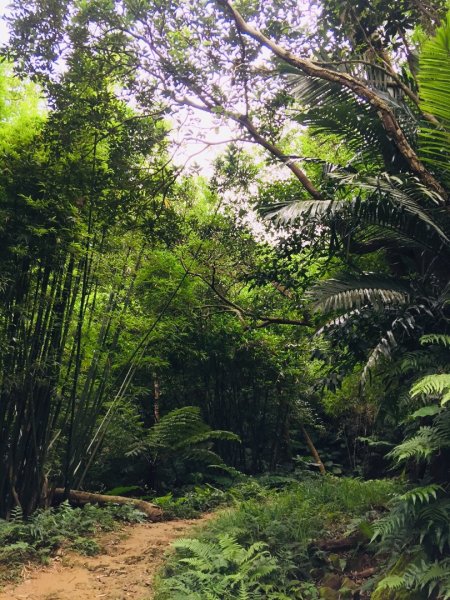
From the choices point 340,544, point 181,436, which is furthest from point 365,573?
point 181,436

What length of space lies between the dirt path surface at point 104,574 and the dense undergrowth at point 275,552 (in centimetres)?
29

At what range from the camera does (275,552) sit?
4293 millimetres

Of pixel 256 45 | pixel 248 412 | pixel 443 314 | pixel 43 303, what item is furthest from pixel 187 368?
pixel 443 314

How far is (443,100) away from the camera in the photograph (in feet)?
12.5

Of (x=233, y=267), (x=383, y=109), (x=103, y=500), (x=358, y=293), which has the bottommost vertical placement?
(x=103, y=500)

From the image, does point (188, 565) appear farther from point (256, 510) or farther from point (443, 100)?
point (443, 100)

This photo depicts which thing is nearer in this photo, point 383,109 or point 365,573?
point 365,573

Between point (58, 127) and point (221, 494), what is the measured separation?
4809 mm

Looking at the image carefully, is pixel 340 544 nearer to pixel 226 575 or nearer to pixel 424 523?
pixel 226 575

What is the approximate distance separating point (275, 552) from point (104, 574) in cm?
145

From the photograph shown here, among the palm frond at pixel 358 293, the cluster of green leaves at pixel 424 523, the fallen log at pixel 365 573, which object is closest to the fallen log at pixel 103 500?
the fallen log at pixel 365 573

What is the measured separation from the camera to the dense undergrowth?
148 inches

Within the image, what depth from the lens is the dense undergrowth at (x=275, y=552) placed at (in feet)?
12.3

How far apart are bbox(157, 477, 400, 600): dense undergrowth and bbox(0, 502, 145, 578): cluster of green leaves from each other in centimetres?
109
